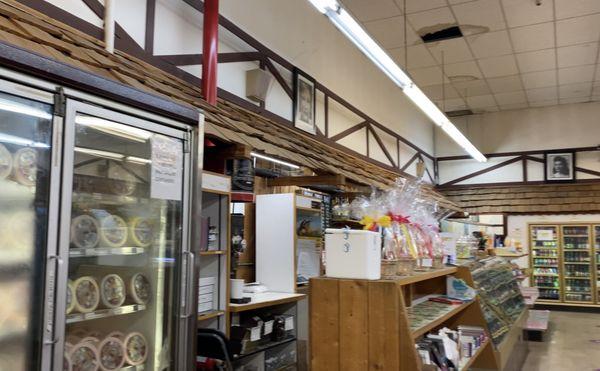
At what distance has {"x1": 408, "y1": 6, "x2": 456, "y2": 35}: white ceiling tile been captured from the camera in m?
6.67

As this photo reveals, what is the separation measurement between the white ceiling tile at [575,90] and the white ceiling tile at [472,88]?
5.09ft

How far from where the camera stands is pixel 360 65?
28.7 ft

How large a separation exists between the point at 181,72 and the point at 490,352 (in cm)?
356

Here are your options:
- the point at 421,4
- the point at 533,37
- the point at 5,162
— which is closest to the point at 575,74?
the point at 533,37

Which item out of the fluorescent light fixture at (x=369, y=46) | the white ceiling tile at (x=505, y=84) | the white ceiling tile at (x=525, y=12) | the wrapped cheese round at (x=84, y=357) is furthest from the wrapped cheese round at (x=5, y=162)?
the white ceiling tile at (x=505, y=84)

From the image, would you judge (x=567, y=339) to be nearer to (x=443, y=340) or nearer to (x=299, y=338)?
(x=299, y=338)

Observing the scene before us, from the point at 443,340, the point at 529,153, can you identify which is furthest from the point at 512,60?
the point at 443,340

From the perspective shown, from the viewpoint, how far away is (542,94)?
35.6ft

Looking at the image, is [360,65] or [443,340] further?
[360,65]

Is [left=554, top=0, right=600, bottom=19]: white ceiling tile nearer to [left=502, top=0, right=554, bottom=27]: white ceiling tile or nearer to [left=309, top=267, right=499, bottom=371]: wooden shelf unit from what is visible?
[left=502, top=0, right=554, bottom=27]: white ceiling tile

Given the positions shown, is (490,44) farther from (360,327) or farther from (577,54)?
(360,327)

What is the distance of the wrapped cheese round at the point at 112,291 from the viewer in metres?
2.29

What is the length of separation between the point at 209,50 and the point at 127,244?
2.50 m

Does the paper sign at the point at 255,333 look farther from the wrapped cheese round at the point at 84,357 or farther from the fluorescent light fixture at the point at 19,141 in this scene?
the fluorescent light fixture at the point at 19,141
